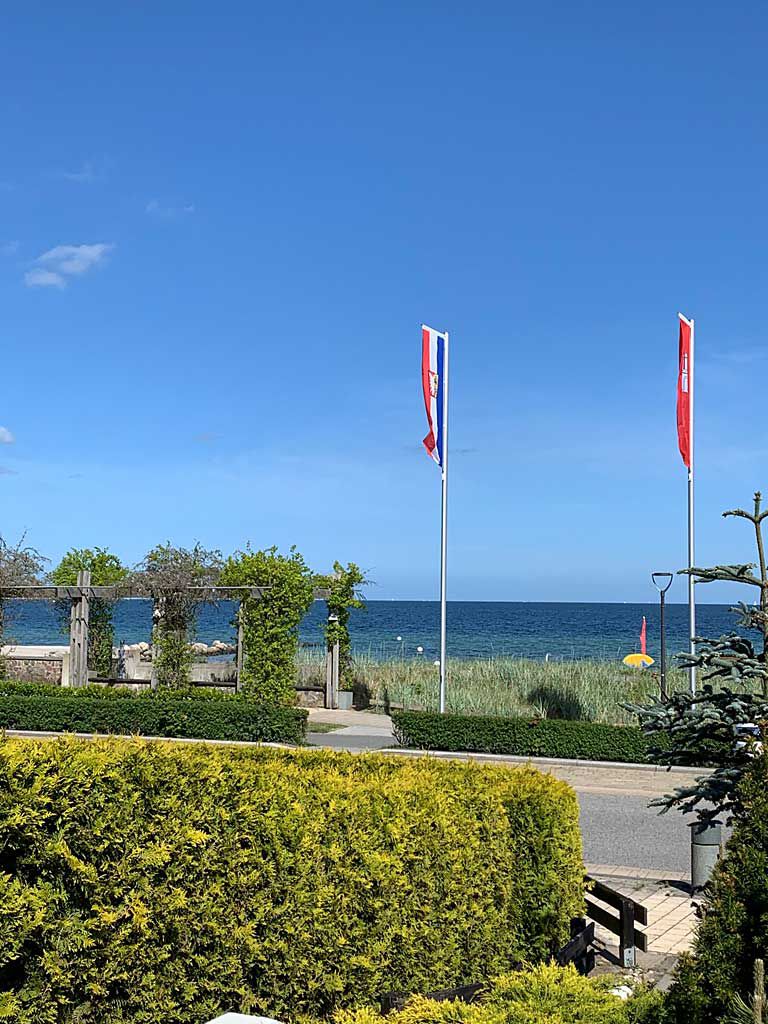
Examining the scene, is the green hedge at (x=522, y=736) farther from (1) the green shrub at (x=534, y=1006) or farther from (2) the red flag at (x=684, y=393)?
(1) the green shrub at (x=534, y=1006)

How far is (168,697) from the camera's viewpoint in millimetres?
18531

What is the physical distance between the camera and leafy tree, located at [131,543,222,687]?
22.0m

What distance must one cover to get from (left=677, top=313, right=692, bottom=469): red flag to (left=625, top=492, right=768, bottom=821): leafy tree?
11868 millimetres

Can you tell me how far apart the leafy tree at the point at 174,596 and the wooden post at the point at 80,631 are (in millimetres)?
1414

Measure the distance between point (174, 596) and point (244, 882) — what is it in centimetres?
1811

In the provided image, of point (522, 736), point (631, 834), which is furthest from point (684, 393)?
point (631, 834)

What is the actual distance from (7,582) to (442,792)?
66.9 ft

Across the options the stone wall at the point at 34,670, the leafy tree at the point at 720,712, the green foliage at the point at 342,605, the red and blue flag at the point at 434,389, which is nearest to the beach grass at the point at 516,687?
the green foliage at the point at 342,605

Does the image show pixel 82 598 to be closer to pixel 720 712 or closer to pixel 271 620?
pixel 271 620

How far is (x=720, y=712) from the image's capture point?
5488 millimetres

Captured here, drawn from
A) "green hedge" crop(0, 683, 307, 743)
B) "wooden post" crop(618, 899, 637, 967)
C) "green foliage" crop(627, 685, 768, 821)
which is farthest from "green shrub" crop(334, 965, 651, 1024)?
"green hedge" crop(0, 683, 307, 743)

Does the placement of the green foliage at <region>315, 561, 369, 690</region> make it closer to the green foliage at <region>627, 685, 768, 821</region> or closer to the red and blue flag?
the red and blue flag

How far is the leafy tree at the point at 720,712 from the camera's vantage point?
17.6ft

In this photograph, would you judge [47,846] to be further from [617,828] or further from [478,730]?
[478,730]
